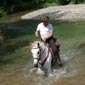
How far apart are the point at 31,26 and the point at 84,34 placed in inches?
366

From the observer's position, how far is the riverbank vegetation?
167 ft

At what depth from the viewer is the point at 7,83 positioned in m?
14.4

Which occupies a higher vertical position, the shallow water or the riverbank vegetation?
the shallow water

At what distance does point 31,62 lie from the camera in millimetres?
17875

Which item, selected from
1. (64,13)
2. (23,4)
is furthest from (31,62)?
(23,4)

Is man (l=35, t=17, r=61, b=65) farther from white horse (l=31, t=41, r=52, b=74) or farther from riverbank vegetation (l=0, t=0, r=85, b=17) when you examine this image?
riverbank vegetation (l=0, t=0, r=85, b=17)

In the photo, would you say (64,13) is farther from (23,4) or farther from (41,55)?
(41,55)

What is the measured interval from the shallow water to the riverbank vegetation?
71.9 feet

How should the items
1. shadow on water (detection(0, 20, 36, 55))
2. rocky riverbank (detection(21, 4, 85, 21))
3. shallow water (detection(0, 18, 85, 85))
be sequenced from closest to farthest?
shallow water (detection(0, 18, 85, 85)), shadow on water (detection(0, 20, 36, 55)), rocky riverbank (detection(21, 4, 85, 21))

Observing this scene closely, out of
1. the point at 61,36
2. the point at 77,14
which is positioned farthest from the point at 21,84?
the point at 77,14

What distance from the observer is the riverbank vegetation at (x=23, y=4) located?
51031 millimetres

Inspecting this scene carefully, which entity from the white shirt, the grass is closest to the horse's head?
the white shirt

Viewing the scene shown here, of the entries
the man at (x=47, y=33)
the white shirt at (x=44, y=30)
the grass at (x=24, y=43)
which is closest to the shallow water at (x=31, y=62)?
the grass at (x=24, y=43)

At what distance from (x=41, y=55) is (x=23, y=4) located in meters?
40.6
